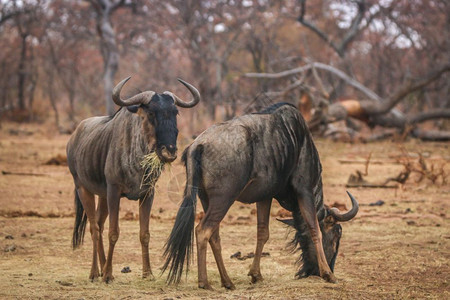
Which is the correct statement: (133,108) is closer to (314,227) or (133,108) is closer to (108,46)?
(314,227)

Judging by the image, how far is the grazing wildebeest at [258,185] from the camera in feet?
16.4

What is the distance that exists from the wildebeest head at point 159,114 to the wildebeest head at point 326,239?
126 cm

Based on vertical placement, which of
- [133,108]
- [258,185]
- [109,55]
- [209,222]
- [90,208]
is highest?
[109,55]

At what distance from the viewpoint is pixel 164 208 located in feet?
30.9

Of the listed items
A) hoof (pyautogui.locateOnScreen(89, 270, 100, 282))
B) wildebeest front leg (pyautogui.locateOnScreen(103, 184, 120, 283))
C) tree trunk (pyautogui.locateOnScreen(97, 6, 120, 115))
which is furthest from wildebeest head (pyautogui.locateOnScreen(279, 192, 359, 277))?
tree trunk (pyautogui.locateOnScreen(97, 6, 120, 115))

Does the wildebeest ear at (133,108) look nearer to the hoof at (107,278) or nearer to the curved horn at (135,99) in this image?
the curved horn at (135,99)

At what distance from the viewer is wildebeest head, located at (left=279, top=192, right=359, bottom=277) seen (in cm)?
554

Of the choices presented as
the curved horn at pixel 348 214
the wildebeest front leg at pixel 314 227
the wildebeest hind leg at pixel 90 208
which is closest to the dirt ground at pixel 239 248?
the wildebeest front leg at pixel 314 227

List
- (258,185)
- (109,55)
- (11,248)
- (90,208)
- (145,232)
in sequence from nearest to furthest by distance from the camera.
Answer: (258,185), (145,232), (90,208), (11,248), (109,55)

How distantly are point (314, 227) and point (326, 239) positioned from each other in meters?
0.31

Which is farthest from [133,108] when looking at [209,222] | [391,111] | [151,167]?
[391,111]

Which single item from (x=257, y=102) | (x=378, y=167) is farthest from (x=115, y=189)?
(x=378, y=167)

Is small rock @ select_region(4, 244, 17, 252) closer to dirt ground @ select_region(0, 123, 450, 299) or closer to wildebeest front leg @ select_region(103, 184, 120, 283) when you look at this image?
dirt ground @ select_region(0, 123, 450, 299)

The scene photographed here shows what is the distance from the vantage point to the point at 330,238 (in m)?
5.66
